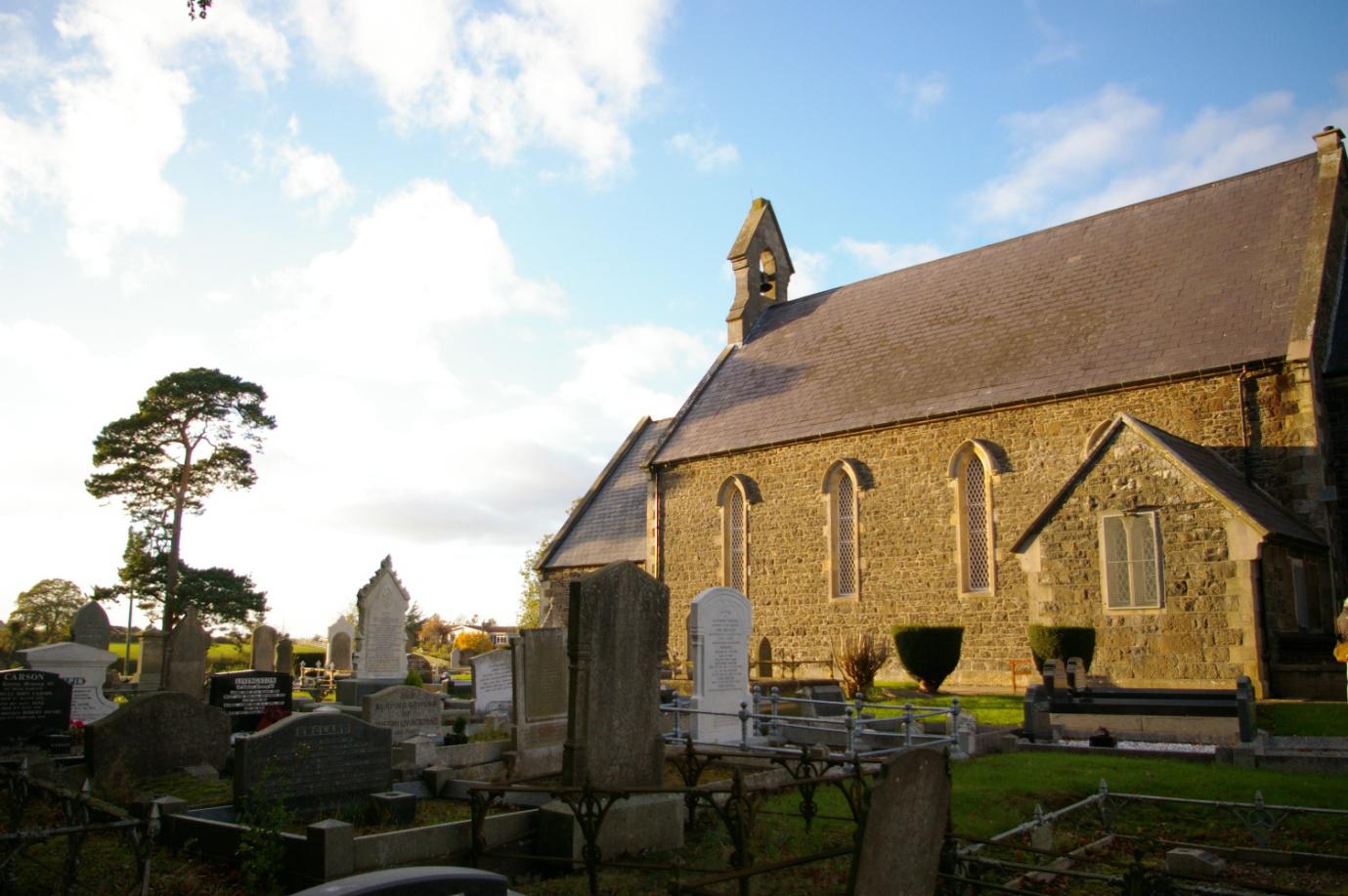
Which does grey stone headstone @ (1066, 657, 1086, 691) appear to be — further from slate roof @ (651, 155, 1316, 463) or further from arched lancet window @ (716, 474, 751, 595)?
arched lancet window @ (716, 474, 751, 595)

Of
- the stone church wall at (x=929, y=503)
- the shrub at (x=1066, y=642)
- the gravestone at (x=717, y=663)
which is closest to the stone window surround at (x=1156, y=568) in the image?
the stone church wall at (x=929, y=503)

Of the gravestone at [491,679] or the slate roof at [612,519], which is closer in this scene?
the gravestone at [491,679]

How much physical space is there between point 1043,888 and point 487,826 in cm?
420

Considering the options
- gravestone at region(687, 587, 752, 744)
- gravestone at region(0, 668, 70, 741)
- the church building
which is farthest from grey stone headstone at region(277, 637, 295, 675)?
gravestone at region(687, 587, 752, 744)

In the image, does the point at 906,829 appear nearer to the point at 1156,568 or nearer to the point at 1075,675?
the point at 1075,675

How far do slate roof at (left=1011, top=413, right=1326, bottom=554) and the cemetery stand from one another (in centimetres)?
390

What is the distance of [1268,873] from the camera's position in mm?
7730

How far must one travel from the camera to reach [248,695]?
48.0 feet

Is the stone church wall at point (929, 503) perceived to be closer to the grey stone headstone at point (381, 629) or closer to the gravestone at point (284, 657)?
the grey stone headstone at point (381, 629)

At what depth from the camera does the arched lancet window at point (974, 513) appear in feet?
70.1

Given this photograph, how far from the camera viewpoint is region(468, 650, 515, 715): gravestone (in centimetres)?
→ 1672

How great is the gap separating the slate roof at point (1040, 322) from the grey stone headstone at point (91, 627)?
47.6 ft

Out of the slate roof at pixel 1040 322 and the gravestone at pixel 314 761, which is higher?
the slate roof at pixel 1040 322

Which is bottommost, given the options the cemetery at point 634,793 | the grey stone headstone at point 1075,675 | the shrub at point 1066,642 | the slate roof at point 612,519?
the cemetery at point 634,793
